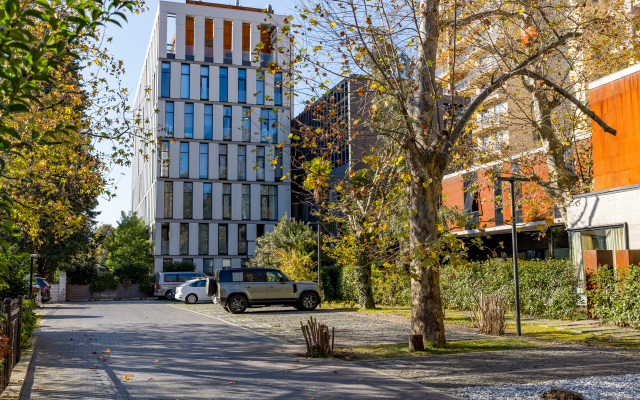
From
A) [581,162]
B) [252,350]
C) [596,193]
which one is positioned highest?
[581,162]

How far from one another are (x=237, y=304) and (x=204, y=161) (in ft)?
96.8

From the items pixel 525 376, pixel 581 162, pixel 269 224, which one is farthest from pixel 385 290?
pixel 269 224

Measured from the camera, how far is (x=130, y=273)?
4328cm

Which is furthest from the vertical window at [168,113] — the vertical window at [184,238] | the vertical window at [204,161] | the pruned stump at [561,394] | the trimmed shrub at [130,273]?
the pruned stump at [561,394]

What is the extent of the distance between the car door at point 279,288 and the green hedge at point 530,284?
5922 mm

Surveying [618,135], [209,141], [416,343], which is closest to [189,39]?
[209,141]

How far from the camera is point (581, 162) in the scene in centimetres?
2227

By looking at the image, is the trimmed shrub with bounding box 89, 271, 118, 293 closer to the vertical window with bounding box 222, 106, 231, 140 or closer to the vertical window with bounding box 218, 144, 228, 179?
the vertical window with bounding box 218, 144, 228, 179

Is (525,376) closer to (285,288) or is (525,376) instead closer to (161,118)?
(285,288)

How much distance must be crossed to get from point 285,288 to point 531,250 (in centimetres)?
1877

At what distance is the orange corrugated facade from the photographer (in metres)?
16.2

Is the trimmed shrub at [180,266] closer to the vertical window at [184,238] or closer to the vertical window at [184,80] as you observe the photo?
the vertical window at [184,238]

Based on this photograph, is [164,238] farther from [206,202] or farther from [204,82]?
[204,82]

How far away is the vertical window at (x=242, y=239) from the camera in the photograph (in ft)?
167
